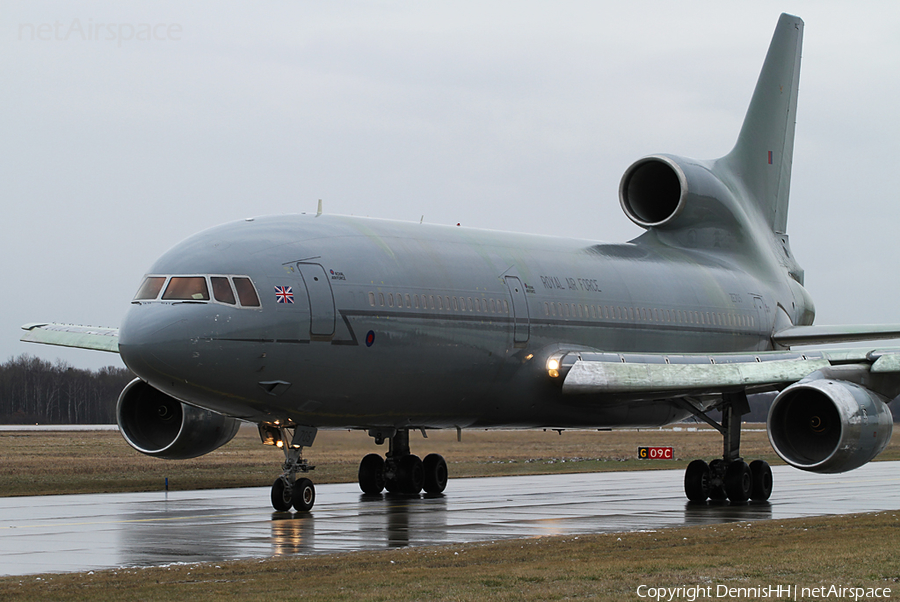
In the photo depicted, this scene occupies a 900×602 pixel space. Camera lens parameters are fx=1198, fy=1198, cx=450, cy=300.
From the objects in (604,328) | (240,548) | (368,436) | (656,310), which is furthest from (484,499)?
(240,548)

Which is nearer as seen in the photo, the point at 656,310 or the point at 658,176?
the point at 656,310

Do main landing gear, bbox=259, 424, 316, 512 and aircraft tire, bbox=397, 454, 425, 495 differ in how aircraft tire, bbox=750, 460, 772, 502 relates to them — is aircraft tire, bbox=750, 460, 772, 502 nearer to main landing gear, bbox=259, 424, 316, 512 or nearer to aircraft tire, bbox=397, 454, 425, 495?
aircraft tire, bbox=397, 454, 425, 495

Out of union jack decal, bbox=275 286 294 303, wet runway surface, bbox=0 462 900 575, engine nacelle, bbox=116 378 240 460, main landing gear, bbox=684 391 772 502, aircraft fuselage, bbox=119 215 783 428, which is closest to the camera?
wet runway surface, bbox=0 462 900 575

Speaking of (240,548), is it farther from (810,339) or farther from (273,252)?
(810,339)

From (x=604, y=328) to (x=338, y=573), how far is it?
1274cm

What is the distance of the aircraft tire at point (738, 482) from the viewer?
2255 cm

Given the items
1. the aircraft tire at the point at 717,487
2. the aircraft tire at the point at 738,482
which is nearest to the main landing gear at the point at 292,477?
the aircraft tire at the point at 717,487

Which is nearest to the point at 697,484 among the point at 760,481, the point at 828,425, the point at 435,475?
the point at 760,481

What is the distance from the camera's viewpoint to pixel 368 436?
23.3 metres

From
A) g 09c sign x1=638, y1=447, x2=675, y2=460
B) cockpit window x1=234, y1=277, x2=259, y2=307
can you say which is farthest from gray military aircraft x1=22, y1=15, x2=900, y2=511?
g 09c sign x1=638, y1=447, x2=675, y2=460

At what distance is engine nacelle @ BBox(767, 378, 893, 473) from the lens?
19.0 meters

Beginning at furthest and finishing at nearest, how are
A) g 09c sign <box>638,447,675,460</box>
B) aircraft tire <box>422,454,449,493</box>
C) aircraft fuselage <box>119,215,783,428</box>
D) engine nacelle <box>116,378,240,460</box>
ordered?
g 09c sign <box>638,447,675,460</box>
aircraft tire <box>422,454,449,493</box>
engine nacelle <box>116,378,240,460</box>
aircraft fuselage <box>119,215,783,428</box>

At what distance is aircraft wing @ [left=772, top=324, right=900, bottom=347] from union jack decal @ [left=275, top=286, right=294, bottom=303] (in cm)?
1459

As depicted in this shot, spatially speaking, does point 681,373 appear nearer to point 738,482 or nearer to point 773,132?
point 738,482
